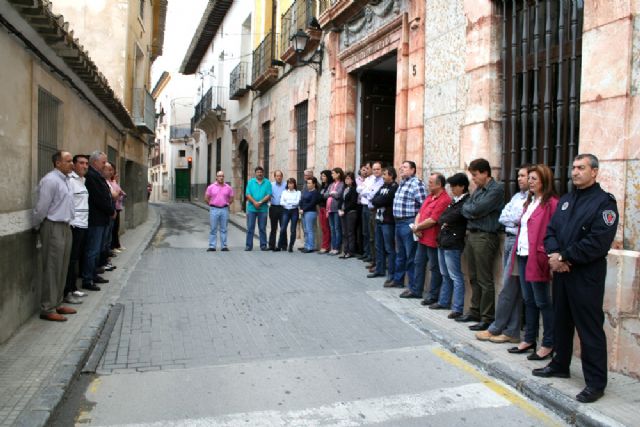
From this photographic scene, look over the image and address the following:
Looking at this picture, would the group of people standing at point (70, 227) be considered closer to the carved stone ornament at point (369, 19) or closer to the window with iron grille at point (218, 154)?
the carved stone ornament at point (369, 19)

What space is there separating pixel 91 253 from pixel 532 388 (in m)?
5.65

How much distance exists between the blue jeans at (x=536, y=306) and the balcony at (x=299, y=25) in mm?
9307

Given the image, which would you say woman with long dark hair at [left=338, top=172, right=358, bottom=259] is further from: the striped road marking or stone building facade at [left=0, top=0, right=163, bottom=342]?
the striped road marking

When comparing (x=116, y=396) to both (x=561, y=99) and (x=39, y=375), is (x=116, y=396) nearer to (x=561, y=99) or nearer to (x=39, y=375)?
(x=39, y=375)

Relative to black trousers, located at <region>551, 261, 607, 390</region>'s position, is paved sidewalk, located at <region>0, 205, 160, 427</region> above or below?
below

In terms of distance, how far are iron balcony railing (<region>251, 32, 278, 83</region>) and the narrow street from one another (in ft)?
37.1

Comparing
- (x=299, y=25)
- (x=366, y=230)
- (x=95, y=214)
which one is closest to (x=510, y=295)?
(x=366, y=230)

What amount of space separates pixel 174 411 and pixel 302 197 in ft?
26.7

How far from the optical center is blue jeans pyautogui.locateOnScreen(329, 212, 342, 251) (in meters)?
10.9

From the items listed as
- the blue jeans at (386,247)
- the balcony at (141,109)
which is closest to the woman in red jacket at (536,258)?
the blue jeans at (386,247)

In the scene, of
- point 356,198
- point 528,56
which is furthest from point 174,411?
point 356,198

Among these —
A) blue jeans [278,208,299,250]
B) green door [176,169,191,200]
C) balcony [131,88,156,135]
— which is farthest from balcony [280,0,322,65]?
green door [176,169,191,200]

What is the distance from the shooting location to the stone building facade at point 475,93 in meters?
4.55

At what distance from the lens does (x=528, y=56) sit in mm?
6105
